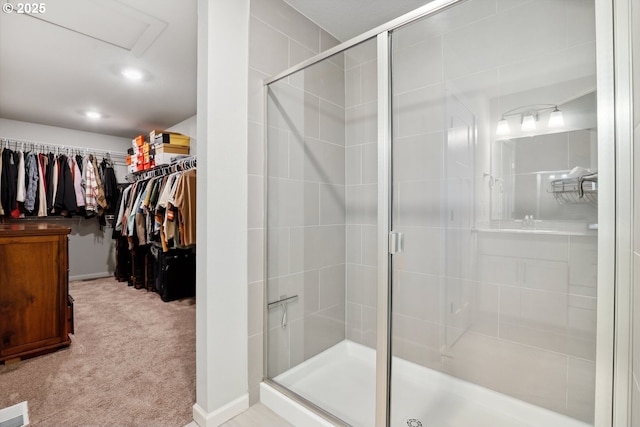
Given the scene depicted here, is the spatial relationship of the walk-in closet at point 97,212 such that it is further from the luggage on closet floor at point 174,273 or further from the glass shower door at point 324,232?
the glass shower door at point 324,232

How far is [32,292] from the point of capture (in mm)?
2104

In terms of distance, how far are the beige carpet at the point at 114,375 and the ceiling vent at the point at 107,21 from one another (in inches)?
90.1

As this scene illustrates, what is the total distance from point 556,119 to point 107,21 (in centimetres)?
267

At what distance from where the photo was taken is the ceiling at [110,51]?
1839 mm

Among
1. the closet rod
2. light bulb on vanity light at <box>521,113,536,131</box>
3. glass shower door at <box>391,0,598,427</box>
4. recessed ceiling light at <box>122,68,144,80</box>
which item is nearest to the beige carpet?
glass shower door at <box>391,0,598,427</box>

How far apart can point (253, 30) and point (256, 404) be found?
2019 millimetres

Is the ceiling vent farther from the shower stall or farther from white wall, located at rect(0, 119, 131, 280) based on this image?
white wall, located at rect(0, 119, 131, 280)

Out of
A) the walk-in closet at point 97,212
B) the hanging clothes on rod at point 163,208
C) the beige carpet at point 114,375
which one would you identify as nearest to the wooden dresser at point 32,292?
the walk-in closet at point 97,212

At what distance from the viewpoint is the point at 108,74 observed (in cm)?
269

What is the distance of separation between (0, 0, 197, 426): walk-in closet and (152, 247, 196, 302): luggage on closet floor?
0.04ft

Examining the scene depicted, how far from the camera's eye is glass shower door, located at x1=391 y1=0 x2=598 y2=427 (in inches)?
50.5

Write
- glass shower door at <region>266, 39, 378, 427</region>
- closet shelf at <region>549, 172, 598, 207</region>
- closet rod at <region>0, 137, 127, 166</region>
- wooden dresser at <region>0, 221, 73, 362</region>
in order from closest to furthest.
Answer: closet shelf at <region>549, 172, 598, 207</region>, glass shower door at <region>266, 39, 378, 427</region>, wooden dresser at <region>0, 221, 73, 362</region>, closet rod at <region>0, 137, 127, 166</region>

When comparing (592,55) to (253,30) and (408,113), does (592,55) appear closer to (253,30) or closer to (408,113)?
(408,113)

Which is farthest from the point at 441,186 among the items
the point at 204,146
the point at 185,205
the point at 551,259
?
the point at 185,205
